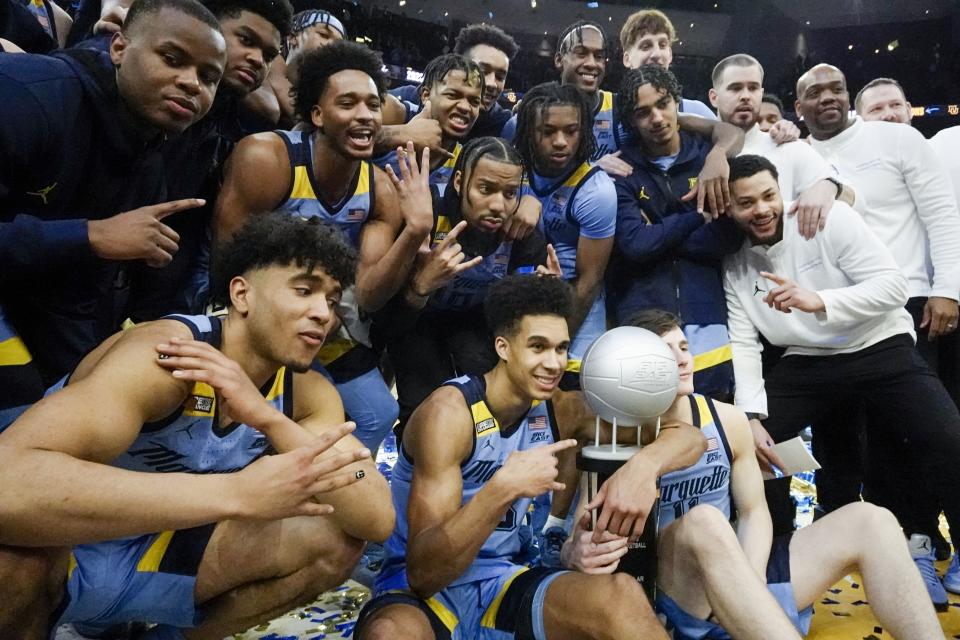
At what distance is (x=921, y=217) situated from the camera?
14.1 ft

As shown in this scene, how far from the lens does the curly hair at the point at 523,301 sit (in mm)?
2957

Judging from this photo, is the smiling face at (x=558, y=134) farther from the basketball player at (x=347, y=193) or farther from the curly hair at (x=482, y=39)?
the curly hair at (x=482, y=39)

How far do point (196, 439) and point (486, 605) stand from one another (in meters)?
1.09

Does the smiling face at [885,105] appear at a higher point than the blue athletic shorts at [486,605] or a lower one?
higher

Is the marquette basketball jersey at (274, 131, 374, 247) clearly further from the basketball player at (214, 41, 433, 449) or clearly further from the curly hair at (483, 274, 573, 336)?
the curly hair at (483, 274, 573, 336)

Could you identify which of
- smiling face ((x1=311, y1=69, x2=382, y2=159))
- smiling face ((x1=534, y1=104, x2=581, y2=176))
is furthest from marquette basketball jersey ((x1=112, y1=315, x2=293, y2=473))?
smiling face ((x1=534, y1=104, x2=581, y2=176))

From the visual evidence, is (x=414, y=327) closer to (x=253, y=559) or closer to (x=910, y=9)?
(x=253, y=559)

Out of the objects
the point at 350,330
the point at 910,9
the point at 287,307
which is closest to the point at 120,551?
the point at 287,307

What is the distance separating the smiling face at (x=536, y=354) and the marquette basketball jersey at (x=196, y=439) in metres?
0.90

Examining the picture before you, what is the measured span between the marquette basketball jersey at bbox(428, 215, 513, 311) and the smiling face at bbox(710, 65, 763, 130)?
186cm

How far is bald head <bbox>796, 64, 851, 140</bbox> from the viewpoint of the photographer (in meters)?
4.56

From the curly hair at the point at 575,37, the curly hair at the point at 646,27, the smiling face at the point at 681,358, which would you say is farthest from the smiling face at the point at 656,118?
the curly hair at the point at 646,27

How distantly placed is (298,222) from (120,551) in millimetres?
1148

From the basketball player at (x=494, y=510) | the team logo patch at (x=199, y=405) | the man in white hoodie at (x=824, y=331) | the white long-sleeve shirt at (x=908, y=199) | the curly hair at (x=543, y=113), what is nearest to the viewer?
the team logo patch at (x=199, y=405)
